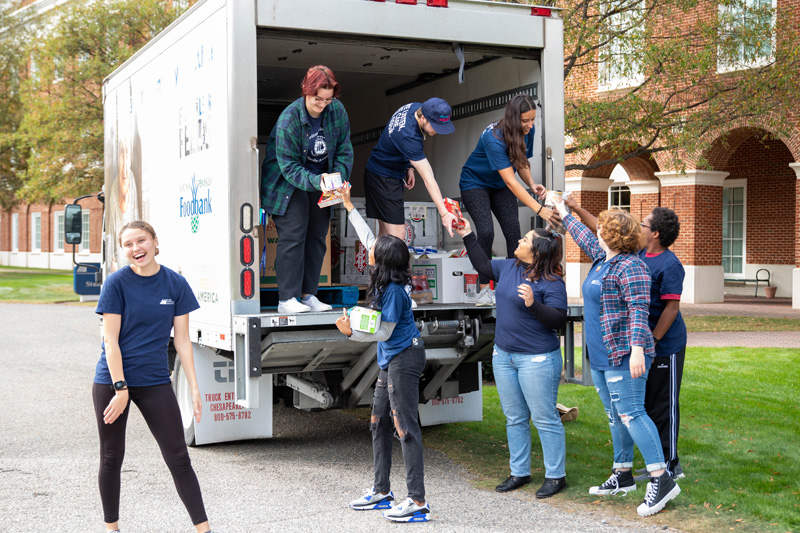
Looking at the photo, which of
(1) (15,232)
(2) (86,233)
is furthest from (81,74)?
(1) (15,232)

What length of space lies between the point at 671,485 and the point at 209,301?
3088mm

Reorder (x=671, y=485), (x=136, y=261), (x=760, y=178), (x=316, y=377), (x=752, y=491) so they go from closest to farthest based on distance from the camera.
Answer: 1. (x=136, y=261)
2. (x=671, y=485)
3. (x=752, y=491)
4. (x=316, y=377)
5. (x=760, y=178)

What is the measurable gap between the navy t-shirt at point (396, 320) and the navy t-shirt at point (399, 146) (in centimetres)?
137

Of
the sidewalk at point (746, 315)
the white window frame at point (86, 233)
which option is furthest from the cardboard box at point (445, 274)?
the white window frame at point (86, 233)

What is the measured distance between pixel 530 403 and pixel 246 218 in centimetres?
206

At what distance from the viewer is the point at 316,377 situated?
20.4 ft

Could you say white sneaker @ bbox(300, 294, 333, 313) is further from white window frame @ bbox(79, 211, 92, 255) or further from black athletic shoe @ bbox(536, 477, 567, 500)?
white window frame @ bbox(79, 211, 92, 255)

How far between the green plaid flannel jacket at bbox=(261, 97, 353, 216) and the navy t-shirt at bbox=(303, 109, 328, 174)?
0.03 metres

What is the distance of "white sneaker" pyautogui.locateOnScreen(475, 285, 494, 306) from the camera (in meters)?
6.13

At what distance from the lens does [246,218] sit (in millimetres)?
5438

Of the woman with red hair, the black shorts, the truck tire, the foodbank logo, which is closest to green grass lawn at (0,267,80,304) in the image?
the truck tire

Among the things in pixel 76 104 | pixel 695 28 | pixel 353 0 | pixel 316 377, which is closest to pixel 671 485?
pixel 316 377

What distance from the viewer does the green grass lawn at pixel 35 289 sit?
25094 mm

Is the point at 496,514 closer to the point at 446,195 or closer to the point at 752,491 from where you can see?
the point at 752,491
